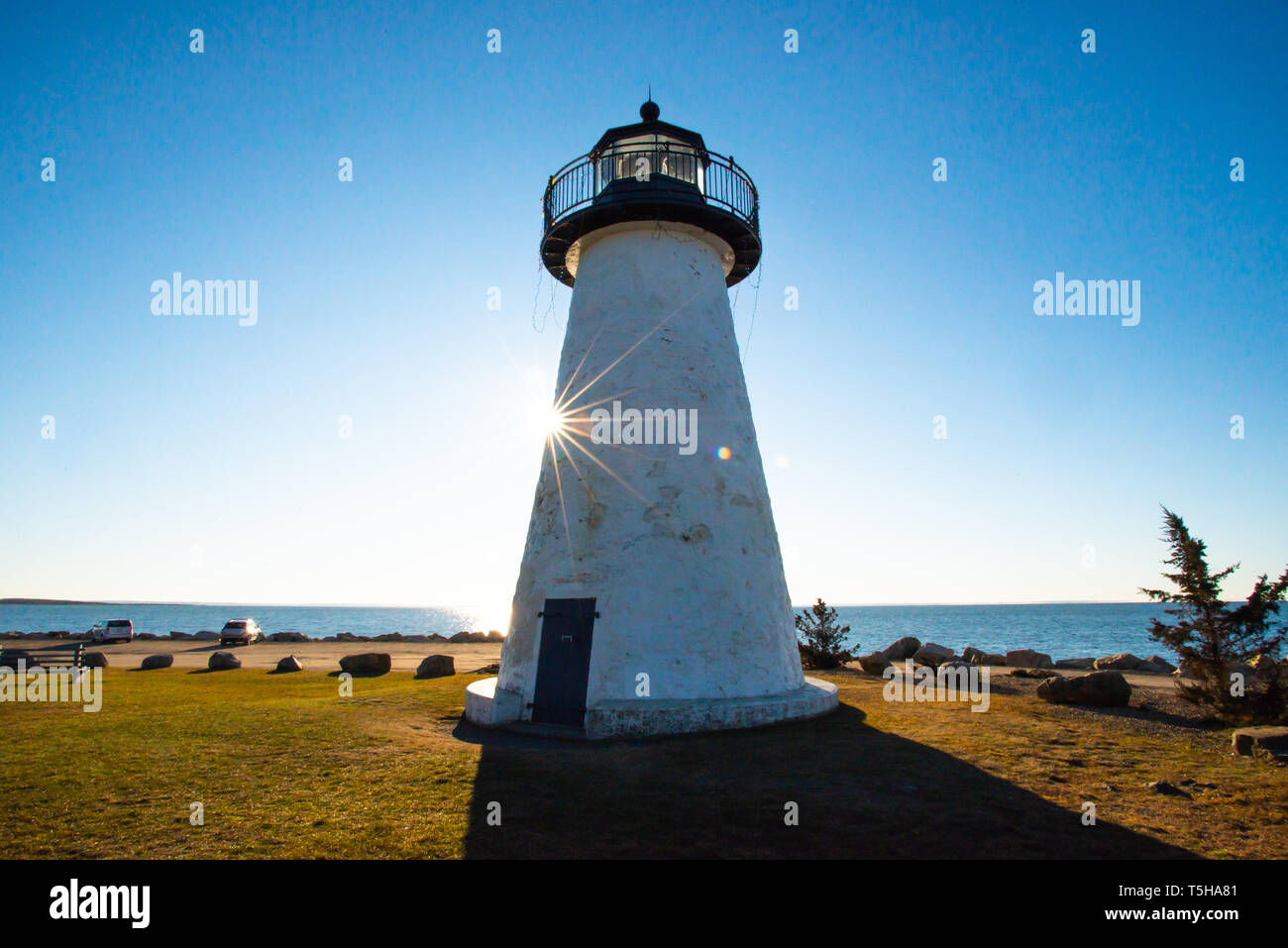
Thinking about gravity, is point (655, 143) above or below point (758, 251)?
above

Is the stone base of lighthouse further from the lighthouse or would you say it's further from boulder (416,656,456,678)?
boulder (416,656,456,678)

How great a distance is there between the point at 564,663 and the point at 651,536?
96.4 inches

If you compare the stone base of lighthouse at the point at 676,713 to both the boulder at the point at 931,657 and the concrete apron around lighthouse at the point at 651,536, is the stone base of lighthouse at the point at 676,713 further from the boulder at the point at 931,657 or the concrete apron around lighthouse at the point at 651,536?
the boulder at the point at 931,657

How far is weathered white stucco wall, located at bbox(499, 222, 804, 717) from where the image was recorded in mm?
10336

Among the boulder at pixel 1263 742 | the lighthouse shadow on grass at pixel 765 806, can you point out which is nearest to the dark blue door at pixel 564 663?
the lighthouse shadow on grass at pixel 765 806

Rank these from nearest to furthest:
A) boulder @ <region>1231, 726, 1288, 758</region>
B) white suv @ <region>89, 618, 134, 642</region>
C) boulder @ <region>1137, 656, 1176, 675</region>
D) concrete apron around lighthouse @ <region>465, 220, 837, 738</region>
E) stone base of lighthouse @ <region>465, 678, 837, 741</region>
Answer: boulder @ <region>1231, 726, 1288, 758</region> < stone base of lighthouse @ <region>465, 678, 837, 741</region> < concrete apron around lighthouse @ <region>465, 220, 837, 738</region> < boulder @ <region>1137, 656, 1176, 675</region> < white suv @ <region>89, 618, 134, 642</region>

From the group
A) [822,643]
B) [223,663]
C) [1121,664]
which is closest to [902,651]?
[822,643]

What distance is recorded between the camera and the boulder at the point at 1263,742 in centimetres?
804

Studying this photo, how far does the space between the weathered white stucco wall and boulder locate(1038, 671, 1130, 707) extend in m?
5.09

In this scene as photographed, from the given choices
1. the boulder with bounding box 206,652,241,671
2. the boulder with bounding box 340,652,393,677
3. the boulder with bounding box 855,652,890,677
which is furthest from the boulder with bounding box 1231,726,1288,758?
the boulder with bounding box 206,652,241,671

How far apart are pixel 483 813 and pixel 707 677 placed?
4745mm

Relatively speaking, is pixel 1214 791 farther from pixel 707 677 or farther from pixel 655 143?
pixel 655 143

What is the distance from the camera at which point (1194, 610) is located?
1138 centimetres
